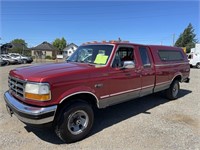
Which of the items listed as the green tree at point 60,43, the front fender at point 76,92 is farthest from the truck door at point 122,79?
the green tree at point 60,43

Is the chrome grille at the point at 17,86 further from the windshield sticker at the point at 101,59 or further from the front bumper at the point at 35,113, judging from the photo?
the windshield sticker at the point at 101,59

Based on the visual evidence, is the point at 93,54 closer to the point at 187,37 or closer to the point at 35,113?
the point at 35,113

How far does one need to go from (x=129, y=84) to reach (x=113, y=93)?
0.62 metres

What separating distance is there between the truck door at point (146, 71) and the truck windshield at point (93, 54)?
1.27m

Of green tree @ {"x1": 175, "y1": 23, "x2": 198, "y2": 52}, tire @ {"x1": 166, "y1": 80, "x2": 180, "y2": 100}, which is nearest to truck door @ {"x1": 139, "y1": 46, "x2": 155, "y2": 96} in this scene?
tire @ {"x1": 166, "y1": 80, "x2": 180, "y2": 100}

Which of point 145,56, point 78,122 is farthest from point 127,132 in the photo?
point 145,56

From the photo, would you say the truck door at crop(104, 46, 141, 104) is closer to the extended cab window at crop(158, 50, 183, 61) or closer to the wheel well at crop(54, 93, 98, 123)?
the wheel well at crop(54, 93, 98, 123)

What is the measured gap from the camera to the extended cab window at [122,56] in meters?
4.32

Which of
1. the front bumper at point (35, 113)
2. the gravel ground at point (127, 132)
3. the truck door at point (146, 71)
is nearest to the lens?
the front bumper at point (35, 113)

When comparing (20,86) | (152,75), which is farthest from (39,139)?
(152,75)

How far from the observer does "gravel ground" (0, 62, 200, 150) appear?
11.5 feet

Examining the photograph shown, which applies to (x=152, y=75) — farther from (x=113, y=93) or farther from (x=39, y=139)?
(x=39, y=139)

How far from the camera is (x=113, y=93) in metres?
4.22

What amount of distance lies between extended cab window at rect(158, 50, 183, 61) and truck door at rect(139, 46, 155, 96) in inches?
31.7
